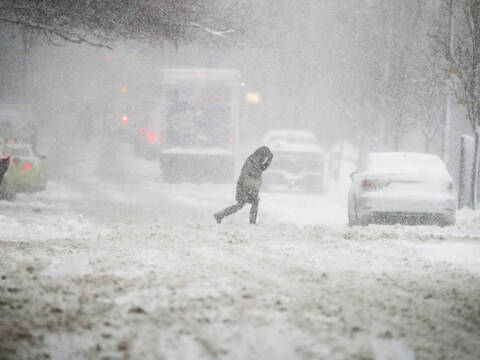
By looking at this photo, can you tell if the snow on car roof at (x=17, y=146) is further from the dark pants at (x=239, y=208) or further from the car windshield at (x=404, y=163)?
the car windshield at (x=404, y=163)

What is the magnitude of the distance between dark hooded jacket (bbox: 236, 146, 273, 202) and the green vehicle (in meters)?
8.37

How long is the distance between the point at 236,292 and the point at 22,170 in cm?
1337

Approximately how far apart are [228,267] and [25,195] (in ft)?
40.7

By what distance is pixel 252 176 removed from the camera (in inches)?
451

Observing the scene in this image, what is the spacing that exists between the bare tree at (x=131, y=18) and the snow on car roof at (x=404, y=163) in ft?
14.9

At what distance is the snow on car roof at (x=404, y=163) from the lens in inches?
468

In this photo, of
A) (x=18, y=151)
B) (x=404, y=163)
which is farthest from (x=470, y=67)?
(x=18, y=151)

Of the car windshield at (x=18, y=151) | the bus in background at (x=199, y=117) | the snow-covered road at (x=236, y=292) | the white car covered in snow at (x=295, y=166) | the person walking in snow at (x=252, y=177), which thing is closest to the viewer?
the snow-covered road at (x=236, y=292)

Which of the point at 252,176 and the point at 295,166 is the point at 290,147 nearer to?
the point at 295,166

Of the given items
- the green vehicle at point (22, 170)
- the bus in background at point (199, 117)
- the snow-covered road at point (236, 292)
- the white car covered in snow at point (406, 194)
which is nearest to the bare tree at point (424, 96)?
the bus in background at point (199, 117)

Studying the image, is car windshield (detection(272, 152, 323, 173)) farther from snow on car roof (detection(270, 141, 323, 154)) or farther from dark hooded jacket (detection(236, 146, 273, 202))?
dark hooded jacket (detection(236, 146, 273, 202))

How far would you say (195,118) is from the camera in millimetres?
23062

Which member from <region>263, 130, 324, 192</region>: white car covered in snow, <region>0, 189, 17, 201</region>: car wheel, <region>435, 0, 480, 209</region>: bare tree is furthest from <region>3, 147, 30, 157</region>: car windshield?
<region>435, 0, 480, 209</region>: bare tree

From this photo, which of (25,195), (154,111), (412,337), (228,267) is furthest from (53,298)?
(154,111)
